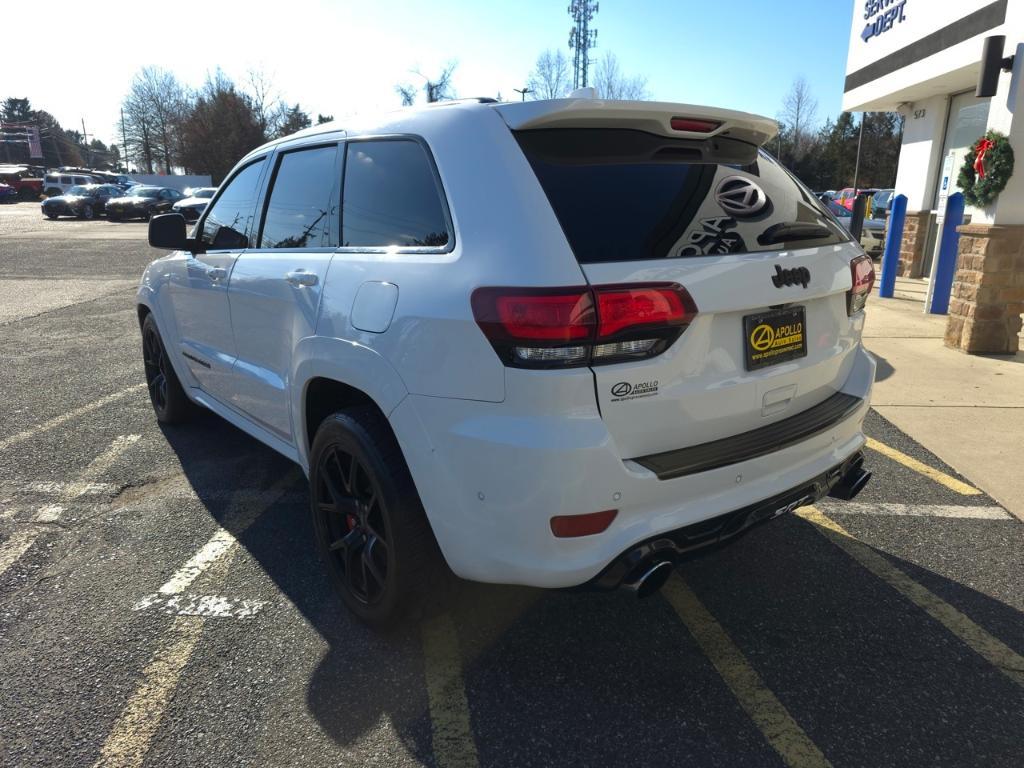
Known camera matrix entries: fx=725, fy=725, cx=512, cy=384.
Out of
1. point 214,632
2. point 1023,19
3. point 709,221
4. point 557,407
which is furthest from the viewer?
point 1023,19

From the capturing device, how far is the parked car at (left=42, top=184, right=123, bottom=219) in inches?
1307

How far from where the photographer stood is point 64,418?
532cm

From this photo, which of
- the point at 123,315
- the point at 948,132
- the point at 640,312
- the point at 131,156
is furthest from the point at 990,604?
the point at 131,156

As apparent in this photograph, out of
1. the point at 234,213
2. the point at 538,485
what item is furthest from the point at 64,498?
the point at 538,485

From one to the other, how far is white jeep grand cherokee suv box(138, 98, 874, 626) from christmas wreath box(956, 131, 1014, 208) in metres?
5.25

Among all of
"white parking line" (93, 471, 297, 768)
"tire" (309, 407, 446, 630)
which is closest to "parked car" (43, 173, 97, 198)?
"white parking line" (93, 471, 297, 768)

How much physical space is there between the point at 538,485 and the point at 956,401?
4.94 meters

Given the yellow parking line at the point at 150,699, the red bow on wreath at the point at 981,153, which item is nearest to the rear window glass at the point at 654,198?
the yellow parking line at the point at 150,699

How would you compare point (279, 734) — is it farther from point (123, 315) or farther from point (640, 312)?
point (123, 315)

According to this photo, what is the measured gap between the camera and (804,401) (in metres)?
2.60

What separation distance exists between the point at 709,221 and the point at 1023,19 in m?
6.55

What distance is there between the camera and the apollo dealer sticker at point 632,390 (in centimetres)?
202

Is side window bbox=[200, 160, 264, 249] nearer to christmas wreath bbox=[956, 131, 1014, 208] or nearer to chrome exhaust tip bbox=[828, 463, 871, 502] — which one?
chrome exhaust tip bbox=[828, 463, 871, 502]

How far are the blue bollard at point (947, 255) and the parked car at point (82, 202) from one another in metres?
35.6
